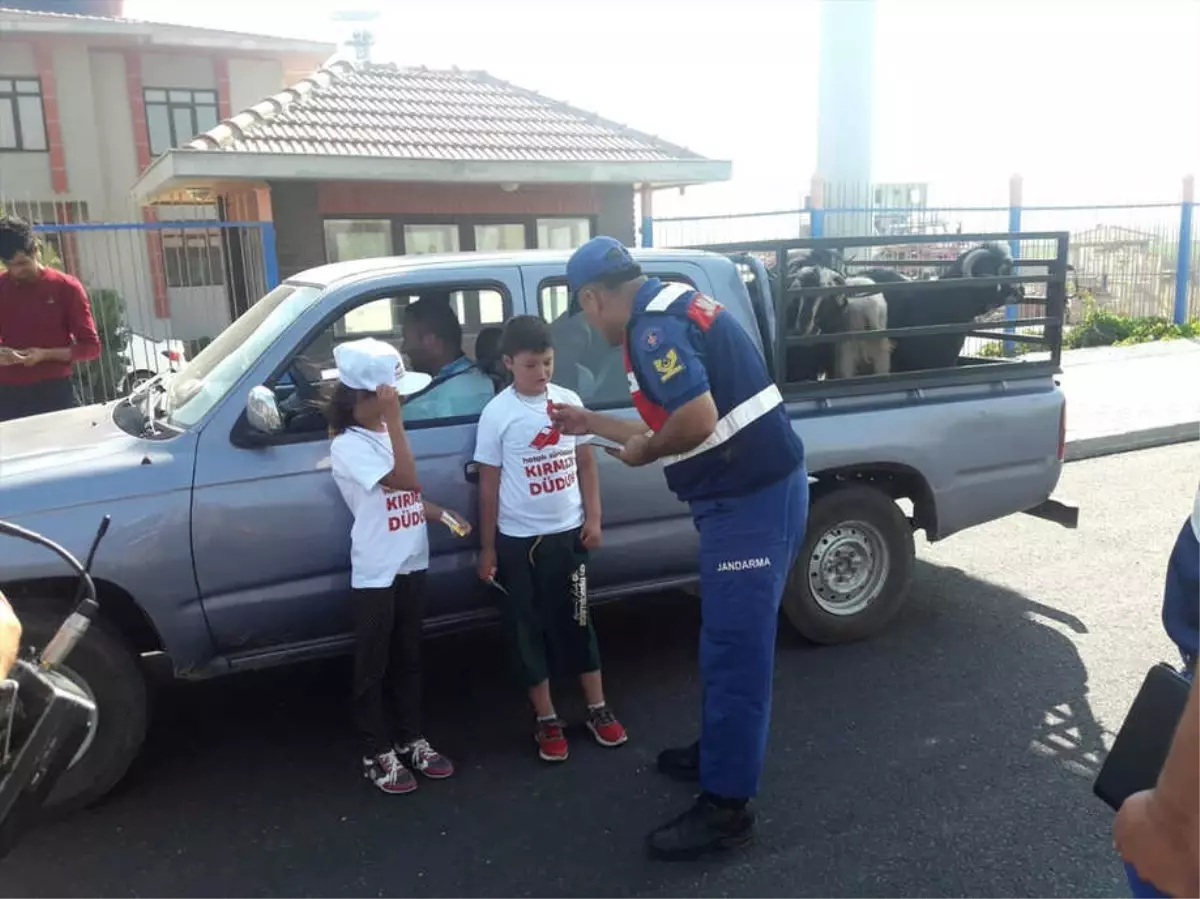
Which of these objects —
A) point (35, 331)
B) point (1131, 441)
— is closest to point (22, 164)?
point (35, 331)

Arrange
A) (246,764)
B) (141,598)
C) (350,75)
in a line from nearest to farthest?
(141,598), (246,764), (350,75)

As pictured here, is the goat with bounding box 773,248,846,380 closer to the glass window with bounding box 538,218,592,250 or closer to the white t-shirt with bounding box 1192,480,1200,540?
the white t-shirt with bounding box 1192,480,1200,540

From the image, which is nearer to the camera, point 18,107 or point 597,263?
point 597,263

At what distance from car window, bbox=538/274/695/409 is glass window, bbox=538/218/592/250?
7548mm

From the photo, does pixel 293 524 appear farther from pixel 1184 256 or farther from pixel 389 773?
pixel 1184 256

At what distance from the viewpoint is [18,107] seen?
2516cm

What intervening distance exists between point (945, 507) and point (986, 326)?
36.1 inches

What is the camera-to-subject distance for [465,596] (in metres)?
3.93

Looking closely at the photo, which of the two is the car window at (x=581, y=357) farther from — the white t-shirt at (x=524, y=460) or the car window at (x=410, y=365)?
the white t-shirt at (x=524, y=460)

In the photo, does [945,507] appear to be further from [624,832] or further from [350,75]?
[350,75]

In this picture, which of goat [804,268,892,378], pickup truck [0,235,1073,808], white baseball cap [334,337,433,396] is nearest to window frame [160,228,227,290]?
pickup truck [0,235,1073,808]

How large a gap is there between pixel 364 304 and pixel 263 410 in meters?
0.69

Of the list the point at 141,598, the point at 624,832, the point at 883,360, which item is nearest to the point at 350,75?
the point at 883,360

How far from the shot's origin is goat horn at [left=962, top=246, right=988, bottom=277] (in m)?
5.17
